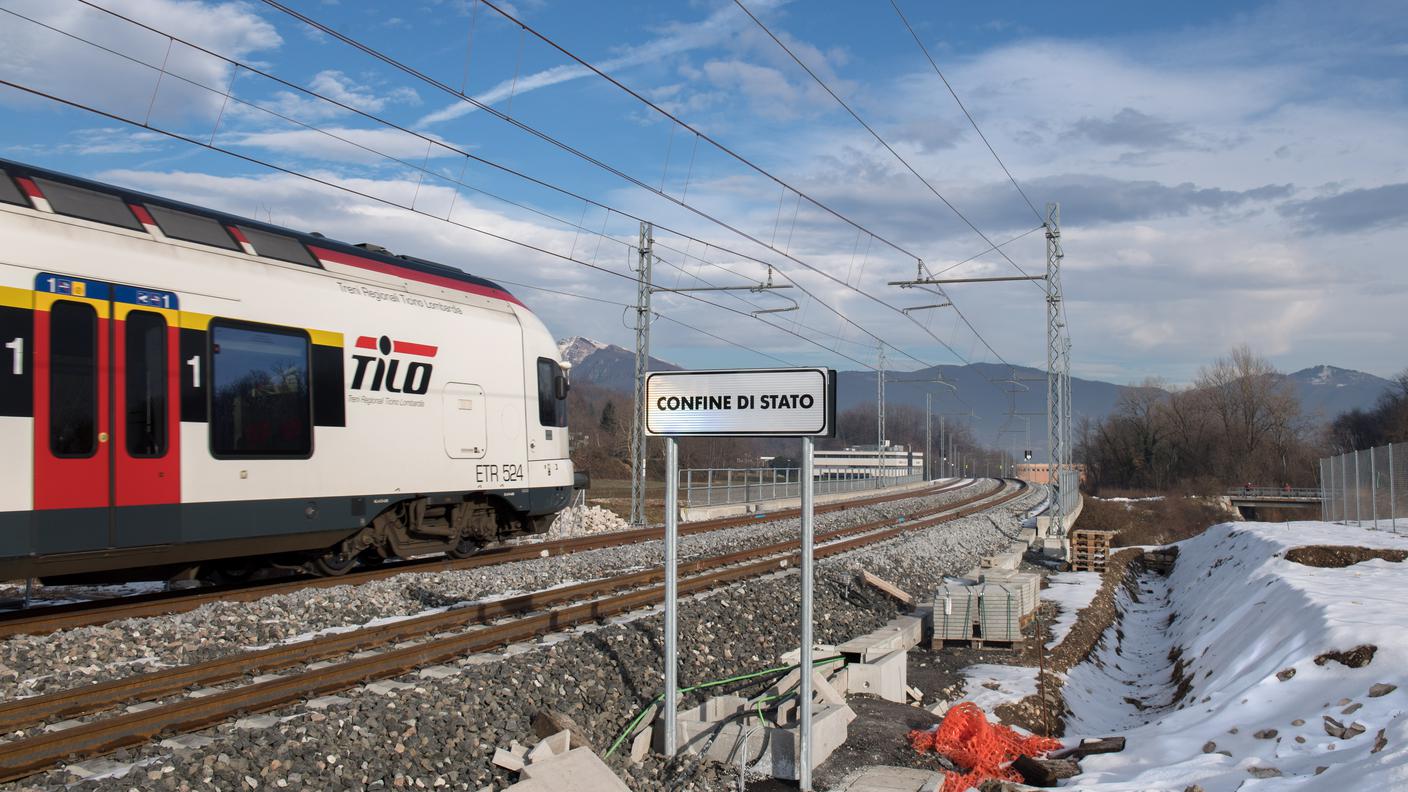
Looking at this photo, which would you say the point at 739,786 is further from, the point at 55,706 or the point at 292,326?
the point at 292,326

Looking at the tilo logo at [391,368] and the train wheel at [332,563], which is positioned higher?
the tilo logo at [391,368]

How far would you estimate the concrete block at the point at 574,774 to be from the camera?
19.6 feet

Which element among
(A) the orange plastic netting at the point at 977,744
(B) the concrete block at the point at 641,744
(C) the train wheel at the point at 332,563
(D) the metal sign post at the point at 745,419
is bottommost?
(A) the orange plastic netting at the point at 977,744

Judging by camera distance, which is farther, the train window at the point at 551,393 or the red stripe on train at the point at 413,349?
the train window at the point at 551,393

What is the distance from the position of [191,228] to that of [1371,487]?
88.1 feet

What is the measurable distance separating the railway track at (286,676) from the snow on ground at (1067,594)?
222 inches

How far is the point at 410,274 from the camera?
46.2 ft

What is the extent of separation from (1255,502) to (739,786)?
74.7 metres

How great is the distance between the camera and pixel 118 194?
10.6 meters

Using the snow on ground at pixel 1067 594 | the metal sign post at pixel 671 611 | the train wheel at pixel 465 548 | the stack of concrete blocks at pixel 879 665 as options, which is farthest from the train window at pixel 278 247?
the snow on ground at pixel 1067 594

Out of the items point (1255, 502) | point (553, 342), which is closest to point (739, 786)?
point (553, 342)

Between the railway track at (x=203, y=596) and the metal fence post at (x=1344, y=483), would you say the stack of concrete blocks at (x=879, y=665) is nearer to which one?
the railway track at (x=203, y=596)

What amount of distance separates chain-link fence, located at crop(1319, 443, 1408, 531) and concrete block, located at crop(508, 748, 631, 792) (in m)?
23.3

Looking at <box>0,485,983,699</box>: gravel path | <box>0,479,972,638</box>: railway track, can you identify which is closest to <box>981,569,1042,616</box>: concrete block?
<box>0,485,983,699</box>: gravel path
